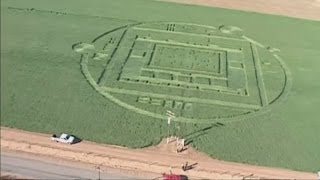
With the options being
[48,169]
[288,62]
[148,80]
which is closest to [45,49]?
[148,80]

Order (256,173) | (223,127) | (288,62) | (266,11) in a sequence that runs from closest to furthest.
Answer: (256,173) → (223,127) → (288,62) → (266,11)

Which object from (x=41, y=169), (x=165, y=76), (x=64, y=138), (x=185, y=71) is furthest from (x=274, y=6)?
(x=41, y=169)

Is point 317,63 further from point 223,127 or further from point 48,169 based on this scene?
point 48,169

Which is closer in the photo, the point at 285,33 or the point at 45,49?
the point at 45,49

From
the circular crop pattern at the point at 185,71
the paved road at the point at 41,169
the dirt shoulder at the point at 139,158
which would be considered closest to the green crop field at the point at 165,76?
the circular crop pattern at the point at 185,71

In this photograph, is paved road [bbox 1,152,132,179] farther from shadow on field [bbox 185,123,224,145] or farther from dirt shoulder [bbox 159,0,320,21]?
dirt shoulder [bbox 159,0,320,21]

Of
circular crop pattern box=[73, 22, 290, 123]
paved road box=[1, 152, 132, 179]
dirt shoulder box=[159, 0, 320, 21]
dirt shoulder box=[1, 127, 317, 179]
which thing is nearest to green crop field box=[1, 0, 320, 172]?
circular crop pattern box=[73, 22, 290, 123]
